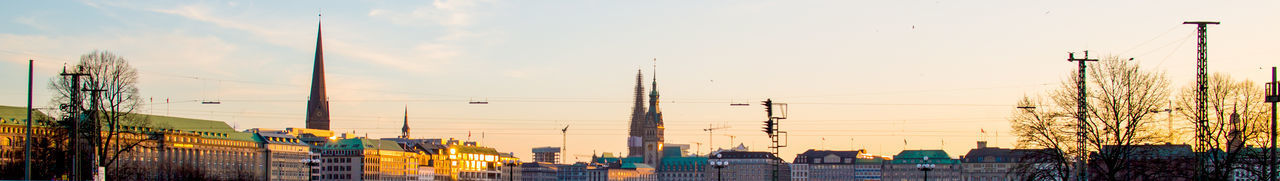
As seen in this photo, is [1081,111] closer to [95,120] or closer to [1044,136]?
[1044,136]

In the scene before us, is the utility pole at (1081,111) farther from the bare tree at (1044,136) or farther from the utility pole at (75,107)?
the utility pole at (75,107)

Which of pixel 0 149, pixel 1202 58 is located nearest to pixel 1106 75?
pixel 1202 58

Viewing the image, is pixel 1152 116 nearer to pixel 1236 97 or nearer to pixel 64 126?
pixel 1236 97

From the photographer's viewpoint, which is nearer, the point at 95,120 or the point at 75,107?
the point at 75,107

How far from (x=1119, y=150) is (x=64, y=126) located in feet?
183

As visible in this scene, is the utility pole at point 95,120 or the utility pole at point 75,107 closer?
the utility pole at point 75,107

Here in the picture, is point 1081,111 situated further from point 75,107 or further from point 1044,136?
point 75,107

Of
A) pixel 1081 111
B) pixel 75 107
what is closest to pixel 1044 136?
pixel 1081 111

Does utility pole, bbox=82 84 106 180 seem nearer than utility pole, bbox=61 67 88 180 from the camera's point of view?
No

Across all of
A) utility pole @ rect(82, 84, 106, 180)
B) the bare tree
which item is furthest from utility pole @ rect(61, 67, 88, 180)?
the bare tree

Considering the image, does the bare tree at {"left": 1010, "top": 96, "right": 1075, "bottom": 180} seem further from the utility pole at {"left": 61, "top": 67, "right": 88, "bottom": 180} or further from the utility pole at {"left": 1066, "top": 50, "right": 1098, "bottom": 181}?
the utility pole at {"left": 61, "top": 67, "right": 88, "bottom": 180}

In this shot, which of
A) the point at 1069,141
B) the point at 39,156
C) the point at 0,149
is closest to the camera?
the point at 1069,141

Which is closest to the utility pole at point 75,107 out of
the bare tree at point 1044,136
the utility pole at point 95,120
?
the utility pole at point 95,120

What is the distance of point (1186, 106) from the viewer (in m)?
92.3
